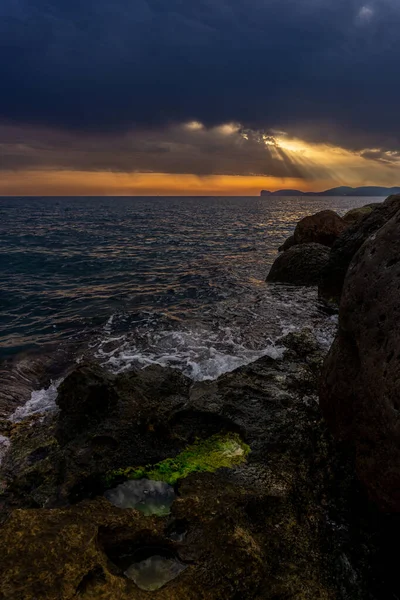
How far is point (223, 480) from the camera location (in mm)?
4523

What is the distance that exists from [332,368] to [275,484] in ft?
6.88

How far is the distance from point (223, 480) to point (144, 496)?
1.06m

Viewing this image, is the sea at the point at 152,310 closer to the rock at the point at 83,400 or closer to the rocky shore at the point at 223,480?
the rock at the point at 83,400

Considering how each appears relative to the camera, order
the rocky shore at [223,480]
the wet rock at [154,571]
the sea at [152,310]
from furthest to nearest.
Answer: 1. the sea at [152,310]
2. the wet rock at [154,571]
3. the rocky shore at [223,480]

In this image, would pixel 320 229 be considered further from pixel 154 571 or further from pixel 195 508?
pixel 154 571

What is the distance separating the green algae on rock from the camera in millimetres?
4840

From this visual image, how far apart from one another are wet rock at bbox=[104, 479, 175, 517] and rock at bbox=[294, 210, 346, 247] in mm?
18680

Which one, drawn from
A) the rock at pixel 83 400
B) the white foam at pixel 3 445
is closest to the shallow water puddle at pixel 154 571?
the rock at pixel 83 400

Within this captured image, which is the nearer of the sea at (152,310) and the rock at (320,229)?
the sea at (152,310)

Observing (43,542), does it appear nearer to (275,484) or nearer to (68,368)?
(275,484)

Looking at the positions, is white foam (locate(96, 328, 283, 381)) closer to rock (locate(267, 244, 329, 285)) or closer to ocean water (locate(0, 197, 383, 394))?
ocean water (locate(0, 197, 383, 394))

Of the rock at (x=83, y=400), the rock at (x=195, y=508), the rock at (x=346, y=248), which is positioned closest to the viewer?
the rock at (x=195, y=508)

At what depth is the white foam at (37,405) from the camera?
7633 mm

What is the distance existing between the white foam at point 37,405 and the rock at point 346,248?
10.7 meters
